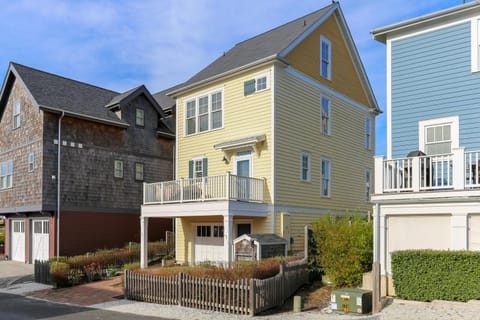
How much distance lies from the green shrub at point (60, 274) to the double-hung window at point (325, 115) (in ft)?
44.6

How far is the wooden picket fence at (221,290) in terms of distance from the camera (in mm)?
12844

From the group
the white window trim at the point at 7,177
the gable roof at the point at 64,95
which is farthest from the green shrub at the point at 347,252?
the white window trim at the point at 7,177

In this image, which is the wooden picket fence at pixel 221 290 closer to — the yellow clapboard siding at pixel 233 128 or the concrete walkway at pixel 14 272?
the yellow clapboard siding at pixel 233 128

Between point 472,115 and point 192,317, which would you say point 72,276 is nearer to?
point 192,317

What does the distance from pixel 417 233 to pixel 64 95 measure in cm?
2122

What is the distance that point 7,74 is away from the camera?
27812 mm

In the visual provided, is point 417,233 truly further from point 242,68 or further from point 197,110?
point 197,110

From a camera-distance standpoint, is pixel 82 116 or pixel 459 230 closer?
pixel 459 230

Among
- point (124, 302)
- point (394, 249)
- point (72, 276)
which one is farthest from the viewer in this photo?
point (72, 276)

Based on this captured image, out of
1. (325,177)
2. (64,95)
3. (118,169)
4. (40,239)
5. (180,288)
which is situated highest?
(64,95)

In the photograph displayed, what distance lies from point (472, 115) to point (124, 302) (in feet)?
42.8

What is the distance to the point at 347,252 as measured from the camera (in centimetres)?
1458

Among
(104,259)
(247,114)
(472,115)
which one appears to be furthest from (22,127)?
(472,115)

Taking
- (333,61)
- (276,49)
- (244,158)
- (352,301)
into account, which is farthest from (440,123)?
(333,61)
